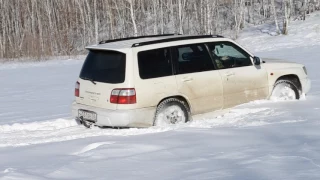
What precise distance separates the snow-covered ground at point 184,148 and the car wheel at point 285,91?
9.1 inches

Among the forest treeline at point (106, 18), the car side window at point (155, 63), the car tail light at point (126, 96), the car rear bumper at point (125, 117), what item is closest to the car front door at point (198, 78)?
the car side window at point (155, 63)

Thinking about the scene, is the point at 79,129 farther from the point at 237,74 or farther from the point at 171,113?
the point at 237,74

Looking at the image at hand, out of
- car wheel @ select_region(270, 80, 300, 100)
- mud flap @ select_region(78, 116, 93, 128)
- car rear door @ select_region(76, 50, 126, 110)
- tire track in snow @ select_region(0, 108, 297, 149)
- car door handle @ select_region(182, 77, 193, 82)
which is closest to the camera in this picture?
tire track in snow @ select_region(0, 108, 297, 149)

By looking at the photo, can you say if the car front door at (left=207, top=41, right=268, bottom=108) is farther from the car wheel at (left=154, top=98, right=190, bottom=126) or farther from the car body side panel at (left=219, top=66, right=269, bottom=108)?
the car wheel at (left=154, top=98, right=190, bottom=126)

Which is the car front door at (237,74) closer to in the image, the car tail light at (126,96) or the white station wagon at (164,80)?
the white station wagon at (164,80)

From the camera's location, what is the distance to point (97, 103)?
805 cm

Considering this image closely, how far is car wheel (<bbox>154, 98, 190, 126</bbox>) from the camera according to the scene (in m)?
8.02

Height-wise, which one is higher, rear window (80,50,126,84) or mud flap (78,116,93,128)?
rear window (80,50,126,84)

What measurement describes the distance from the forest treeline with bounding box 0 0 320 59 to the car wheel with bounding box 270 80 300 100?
110 feet

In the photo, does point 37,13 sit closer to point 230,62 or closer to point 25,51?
point 25,51

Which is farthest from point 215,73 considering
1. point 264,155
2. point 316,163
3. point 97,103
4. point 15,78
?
point 15,78

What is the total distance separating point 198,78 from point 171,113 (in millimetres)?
739

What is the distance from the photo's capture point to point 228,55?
29.0 feet

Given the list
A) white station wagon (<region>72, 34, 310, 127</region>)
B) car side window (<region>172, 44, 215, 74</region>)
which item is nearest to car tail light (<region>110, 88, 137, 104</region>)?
white station wagon (<region>72, 34, 310, 127</region>)
